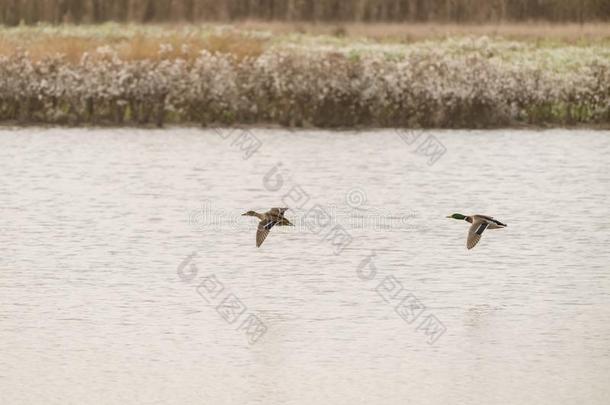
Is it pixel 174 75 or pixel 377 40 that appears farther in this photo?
pixel 377 40

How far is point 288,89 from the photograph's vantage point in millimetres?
24125

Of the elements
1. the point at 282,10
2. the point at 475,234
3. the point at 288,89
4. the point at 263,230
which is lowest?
the point at 288,89

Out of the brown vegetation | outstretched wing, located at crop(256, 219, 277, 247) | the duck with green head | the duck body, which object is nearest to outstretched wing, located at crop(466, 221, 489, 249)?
the duck with green head

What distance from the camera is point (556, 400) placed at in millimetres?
8836

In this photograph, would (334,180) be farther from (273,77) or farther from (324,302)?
(324,302)

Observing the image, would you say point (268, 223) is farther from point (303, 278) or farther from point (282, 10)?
point (282, 10)

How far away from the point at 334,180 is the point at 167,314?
8232mm

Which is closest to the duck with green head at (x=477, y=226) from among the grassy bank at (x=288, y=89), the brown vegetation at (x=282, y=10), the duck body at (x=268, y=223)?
the duck body at (x=268, y=223)

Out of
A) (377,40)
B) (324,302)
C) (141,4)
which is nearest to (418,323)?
(324,302)

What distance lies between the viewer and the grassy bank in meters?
24.1

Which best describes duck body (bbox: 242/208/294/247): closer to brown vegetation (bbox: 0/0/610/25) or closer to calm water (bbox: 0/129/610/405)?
calm water (bbox: 0/129/610/405)

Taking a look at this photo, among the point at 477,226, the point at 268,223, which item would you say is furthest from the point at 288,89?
the point at 477,226

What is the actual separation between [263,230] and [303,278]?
30.1 inches

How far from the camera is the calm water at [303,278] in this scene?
30.7ft
